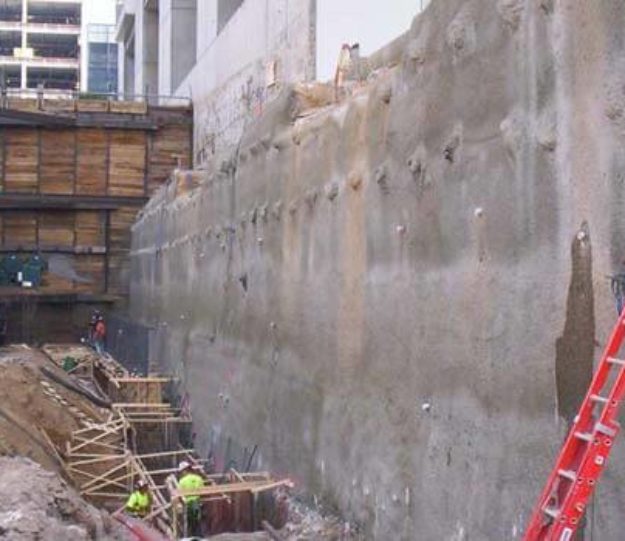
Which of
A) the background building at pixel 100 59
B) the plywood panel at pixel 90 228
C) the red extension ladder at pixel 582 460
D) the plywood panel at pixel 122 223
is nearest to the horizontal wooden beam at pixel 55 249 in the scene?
the plywood panel at pixel 90 228

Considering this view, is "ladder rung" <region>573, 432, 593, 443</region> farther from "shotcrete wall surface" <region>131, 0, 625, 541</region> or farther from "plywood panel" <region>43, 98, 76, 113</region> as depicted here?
"plywood panel" <region>43, 98, 76, 113</region>

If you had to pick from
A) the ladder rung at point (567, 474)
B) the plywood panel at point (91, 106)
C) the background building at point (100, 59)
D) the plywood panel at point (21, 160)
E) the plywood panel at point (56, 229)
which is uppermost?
the background building at point (100, 59)

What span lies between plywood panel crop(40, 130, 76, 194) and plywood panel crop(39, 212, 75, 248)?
3.03 feet

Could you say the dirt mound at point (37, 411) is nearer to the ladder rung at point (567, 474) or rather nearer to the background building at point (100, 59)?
the ladder rung at point (567, 474)

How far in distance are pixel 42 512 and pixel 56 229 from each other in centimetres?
2924

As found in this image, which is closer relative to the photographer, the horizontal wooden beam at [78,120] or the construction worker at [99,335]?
the construction worker at [99,335]

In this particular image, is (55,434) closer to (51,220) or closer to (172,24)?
(51,220)

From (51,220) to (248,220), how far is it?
77.6 feet

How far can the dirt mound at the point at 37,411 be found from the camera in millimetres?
16266

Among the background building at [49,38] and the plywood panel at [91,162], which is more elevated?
the background building at [49,38]

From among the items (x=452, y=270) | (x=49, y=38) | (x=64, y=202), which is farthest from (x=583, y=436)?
(x=49, y=38)

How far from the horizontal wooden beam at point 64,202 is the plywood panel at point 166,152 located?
903 millimetres

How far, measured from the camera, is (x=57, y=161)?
123 feet

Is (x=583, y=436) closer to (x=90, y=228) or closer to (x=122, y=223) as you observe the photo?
(x=122, y=223)
